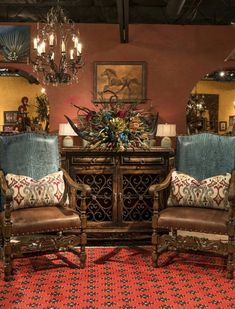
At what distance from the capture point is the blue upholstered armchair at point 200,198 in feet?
11.7

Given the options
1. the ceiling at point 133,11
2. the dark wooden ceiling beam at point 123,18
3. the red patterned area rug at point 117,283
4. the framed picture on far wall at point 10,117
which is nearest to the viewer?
the red patterned area rug at point 117,283

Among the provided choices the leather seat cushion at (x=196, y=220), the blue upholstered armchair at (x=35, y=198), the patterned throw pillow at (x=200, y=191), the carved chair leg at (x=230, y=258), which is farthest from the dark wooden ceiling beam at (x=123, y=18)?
the carved chair leg at (x=230, y=258)

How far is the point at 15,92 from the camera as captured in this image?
12.9m

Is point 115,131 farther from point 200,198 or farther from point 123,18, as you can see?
point 123,18

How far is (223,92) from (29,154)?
9.44m

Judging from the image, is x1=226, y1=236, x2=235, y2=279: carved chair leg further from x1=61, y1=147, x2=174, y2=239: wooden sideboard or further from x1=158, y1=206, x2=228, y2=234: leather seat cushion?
x1=61, y1=147, x2=174, y2=239: wooden sideboard

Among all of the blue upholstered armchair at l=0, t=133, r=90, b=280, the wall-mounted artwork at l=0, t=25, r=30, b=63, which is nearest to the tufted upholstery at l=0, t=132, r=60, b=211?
the blue upholstered armchair at l=0, t=133, r=90, b=280

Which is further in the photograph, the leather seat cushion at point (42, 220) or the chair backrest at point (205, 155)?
the chair backrest at point (205, 155)

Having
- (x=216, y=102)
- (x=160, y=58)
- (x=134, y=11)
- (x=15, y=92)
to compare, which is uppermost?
(x=134, y=11)

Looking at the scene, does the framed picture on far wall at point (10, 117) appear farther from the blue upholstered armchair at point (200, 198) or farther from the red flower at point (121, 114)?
the blue upholstered armchair at point (200, 198)

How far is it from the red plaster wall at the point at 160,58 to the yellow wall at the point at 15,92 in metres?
6.00

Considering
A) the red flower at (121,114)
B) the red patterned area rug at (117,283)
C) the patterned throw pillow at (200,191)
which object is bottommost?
the red patterned area rug at (117,283)

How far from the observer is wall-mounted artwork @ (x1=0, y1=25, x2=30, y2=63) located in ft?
22.5

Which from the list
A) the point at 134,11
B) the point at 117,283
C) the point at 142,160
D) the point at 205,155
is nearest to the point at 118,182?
the point at 142,160
